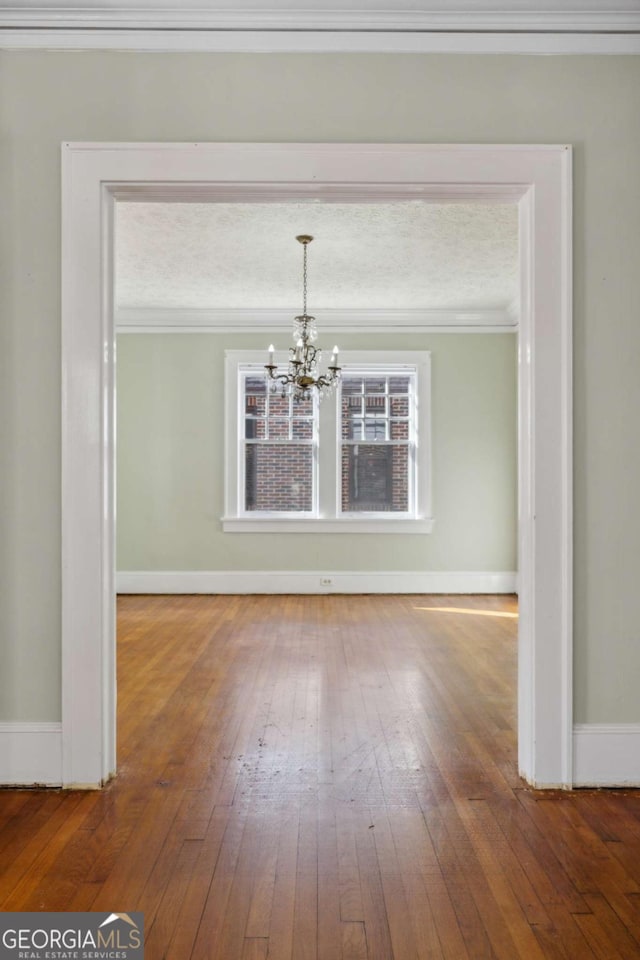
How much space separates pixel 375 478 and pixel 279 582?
149 centimetres

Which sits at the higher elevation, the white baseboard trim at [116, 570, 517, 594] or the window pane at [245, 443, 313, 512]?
the window pane at [245, 443, 313, 512]

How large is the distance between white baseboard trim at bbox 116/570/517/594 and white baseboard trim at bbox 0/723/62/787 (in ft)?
A: 14.6

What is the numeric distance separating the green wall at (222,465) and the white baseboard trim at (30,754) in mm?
4475

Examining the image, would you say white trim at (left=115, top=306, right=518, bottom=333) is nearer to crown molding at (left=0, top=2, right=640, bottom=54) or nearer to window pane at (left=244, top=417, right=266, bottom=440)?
window pane at (left=244, top=417, right=266, bottom=440)

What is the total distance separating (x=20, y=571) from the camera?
261cm

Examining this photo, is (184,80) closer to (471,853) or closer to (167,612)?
(471,853)

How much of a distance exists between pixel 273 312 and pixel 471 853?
5742mm

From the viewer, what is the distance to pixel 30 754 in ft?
8.48

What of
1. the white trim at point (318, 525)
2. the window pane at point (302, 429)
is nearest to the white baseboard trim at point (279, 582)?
the white trim at point (318, 525)

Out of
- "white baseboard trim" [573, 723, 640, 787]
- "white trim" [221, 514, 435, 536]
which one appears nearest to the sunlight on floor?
"white trim" [221, 514, 435, 536]

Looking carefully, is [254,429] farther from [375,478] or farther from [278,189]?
[278,189]

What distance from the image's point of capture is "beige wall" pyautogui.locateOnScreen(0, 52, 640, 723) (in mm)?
2600

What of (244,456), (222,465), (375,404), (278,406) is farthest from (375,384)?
(222,465)

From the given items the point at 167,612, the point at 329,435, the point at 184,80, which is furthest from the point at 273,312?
the point at 184,80
